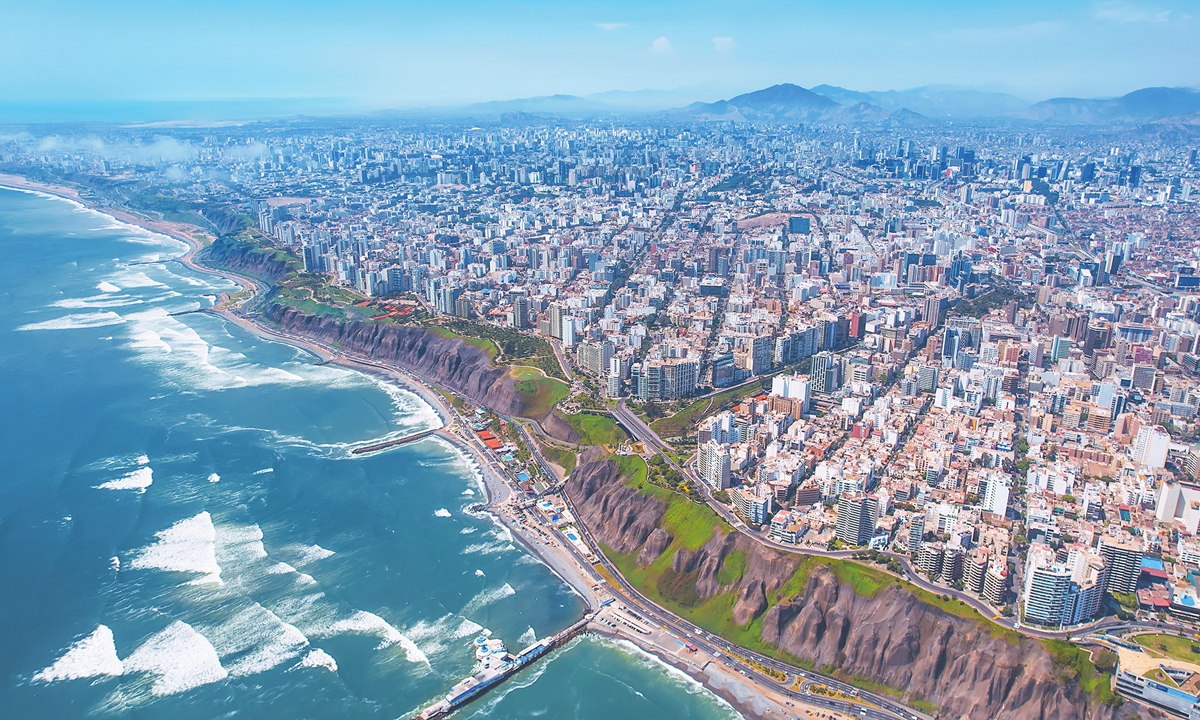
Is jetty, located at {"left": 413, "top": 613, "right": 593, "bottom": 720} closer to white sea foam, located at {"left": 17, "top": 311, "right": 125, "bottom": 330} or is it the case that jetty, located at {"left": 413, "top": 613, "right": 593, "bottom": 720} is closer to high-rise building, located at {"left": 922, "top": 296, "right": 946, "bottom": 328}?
high-rise building, located at {"left": 922, "top": 296, "right": 946, "bottom": 328}

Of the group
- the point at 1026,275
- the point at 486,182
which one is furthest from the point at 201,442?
the point at 486,182

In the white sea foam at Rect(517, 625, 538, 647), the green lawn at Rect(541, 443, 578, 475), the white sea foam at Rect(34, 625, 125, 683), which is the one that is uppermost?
the green lawn at Rect(541, 443, 578, 475)

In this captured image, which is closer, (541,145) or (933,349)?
(933,349)

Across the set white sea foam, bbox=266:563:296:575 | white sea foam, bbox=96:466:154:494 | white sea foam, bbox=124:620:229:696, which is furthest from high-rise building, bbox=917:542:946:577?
white sea foam, bbox=96:466:154:494

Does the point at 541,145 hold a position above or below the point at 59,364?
above

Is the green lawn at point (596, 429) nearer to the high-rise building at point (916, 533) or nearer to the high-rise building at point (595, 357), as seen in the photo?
the high-rise building at point (595, 357)

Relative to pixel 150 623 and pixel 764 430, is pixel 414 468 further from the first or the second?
pixel 764 430

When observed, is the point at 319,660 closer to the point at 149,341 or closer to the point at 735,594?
the point at 735,594

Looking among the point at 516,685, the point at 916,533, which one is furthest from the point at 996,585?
the point at 516,685
